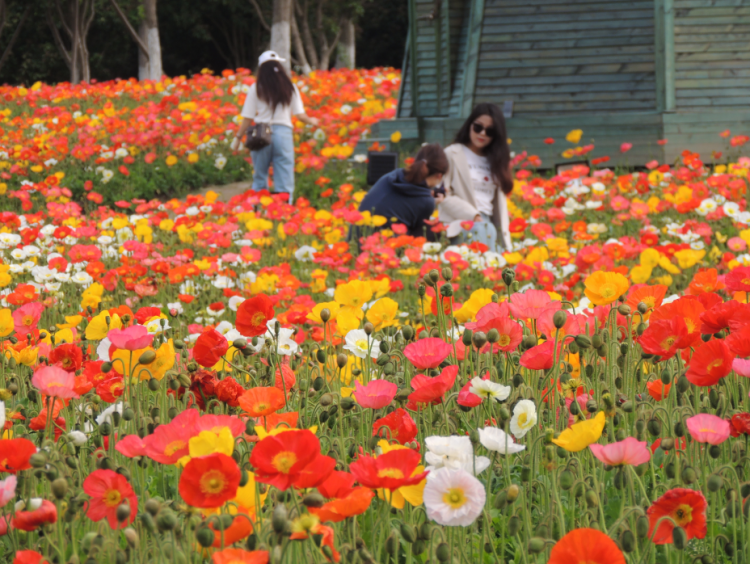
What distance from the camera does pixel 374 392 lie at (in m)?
1.56

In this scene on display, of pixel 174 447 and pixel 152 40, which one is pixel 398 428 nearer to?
pixel 174 447

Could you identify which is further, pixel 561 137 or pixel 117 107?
pixel 117 107

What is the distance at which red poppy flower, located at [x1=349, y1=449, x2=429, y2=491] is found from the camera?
3.84 ft

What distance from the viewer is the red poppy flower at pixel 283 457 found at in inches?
45.5

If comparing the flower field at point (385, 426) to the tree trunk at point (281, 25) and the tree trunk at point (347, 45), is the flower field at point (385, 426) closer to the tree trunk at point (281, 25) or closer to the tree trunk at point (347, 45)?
the tree trunk at point (281, 25)

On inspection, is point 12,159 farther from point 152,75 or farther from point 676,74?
point 152,75

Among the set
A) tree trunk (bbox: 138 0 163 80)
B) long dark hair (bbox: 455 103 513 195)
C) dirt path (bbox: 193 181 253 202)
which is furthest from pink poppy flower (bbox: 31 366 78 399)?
tree trunk (bbox: 138 0 163 80)

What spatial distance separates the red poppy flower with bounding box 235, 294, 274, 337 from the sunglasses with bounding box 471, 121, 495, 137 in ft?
14.5

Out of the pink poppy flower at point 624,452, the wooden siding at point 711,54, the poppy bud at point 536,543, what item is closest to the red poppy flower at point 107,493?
the poppy bud at point 536,543

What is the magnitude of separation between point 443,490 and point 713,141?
8.32 metres

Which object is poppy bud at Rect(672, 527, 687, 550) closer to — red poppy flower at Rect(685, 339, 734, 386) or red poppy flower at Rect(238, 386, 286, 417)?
red poppy flower at Rect(685, 339, 734, 386)

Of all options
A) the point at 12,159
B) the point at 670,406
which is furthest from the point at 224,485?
the point at 12,159

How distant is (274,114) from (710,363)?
21.0 ft

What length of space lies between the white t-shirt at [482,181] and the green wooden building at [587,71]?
120 inches
